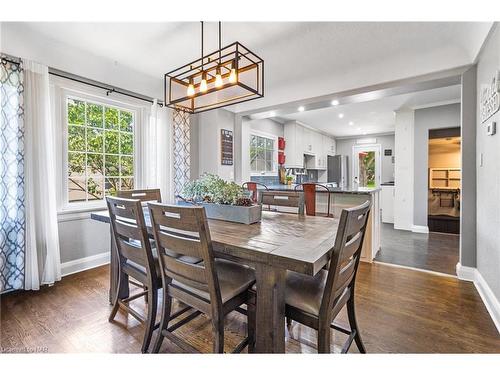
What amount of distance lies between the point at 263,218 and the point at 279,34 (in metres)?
1.82

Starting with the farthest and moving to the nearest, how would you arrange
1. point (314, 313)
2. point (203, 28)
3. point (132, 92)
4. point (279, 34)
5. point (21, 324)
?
point (132, 92), point (279, 34), point (203, 28), point (21, 324), point (314, 313)

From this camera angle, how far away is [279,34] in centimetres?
243

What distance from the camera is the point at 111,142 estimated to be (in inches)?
126

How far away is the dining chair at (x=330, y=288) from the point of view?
43.3 inches

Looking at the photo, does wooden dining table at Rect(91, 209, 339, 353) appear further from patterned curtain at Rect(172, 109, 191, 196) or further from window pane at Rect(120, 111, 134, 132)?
window pane at Rect(120, 111, 134, 132)

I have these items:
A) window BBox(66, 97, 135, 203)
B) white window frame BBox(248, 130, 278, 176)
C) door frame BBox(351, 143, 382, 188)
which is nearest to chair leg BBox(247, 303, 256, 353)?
window BBox(66, 97, 135, 203)

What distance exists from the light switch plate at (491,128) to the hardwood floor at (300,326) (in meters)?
1.44

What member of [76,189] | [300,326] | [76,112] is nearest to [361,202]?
[300,326]

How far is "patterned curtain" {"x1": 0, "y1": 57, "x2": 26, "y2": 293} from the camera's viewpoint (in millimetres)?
2191

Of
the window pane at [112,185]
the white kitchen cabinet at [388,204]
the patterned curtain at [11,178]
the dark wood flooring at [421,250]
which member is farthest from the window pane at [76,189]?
the white kitchen cabinet at [388,204]

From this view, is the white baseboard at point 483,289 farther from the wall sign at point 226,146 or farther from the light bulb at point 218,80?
Answer: the wall sign at point 226,146

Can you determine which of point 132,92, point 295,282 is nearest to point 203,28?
point 132,92

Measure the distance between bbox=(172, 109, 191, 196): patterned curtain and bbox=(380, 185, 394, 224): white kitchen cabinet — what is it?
15.1ft
